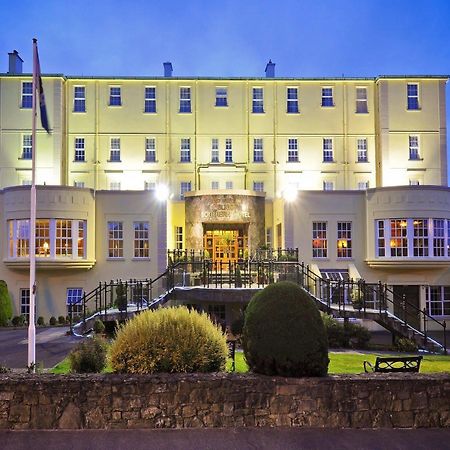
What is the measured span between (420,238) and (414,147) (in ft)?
37.3

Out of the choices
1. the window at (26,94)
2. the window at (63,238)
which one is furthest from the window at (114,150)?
the window at (63,238)

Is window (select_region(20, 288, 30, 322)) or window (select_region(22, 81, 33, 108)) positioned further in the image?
window (select_region(22, 81, 33, 108))

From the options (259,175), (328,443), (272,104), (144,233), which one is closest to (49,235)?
(144,233)

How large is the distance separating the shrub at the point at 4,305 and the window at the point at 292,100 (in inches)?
831

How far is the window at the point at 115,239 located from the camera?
29.4 metres

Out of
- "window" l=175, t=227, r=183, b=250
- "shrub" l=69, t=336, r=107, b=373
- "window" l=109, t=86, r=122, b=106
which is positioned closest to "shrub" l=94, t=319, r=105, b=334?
"shrub" l=69, t=336, r=107, b=373

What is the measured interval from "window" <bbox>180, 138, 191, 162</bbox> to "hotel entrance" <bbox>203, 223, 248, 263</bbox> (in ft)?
21.4

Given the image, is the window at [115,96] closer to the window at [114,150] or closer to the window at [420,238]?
the window at [114,150]

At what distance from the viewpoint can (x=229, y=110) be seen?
3716 centimetres

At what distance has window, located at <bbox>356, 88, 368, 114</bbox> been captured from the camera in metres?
37.7

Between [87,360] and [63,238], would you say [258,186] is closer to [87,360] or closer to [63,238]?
[63,238]

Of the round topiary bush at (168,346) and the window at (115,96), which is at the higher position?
the window at (115,96)

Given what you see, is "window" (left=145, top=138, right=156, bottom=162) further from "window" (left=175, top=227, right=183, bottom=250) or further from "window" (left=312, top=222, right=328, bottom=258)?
"window" (left=312, top=222, right=328, bottom=258)

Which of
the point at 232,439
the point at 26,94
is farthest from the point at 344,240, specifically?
the point at 26,94
